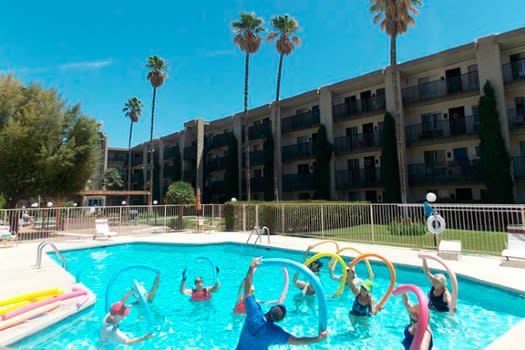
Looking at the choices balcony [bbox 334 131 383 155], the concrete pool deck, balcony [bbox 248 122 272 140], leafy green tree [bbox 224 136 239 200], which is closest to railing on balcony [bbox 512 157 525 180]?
balcony [bbox 334 131 383 155]

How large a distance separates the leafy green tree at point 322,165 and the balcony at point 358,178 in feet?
3.34

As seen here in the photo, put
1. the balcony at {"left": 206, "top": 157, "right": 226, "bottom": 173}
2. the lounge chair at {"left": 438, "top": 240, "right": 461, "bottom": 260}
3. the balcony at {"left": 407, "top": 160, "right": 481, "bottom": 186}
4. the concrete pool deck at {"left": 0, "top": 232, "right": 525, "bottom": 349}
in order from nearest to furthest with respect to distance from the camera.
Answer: the concrete pool deck at {"left": 0, "top": 232, "right": 525, "bottom": 349}
the lounge chair at {"left": 438, "top": 240, "right": 461, "bottom": 260}
the balcony at {"left": 407, "top": 160, "right": 481, "bottom": 186}
the balcony at {"left": 206, "top": 157, "right": 226, "bottom": 173}

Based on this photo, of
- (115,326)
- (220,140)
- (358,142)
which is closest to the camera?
(115,326)

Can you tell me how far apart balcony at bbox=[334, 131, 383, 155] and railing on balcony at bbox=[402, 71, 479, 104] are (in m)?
3.59

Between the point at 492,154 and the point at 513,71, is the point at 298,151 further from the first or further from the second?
the point at 513,71

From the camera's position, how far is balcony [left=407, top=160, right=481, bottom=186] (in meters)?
20.5

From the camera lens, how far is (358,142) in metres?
26.2

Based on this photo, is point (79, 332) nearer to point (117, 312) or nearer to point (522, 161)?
point (117, 312)

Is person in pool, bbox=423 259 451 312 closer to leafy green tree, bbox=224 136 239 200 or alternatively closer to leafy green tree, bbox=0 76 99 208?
leafy green tree, bbox=0 76 99 208

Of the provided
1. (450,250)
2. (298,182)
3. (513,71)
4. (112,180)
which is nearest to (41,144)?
(298,182)

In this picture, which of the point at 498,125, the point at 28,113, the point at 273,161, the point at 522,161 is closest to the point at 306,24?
the point at 273,161

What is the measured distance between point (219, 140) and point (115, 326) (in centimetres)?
3351

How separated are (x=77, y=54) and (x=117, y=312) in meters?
21.0

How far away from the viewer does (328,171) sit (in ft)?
89.5
